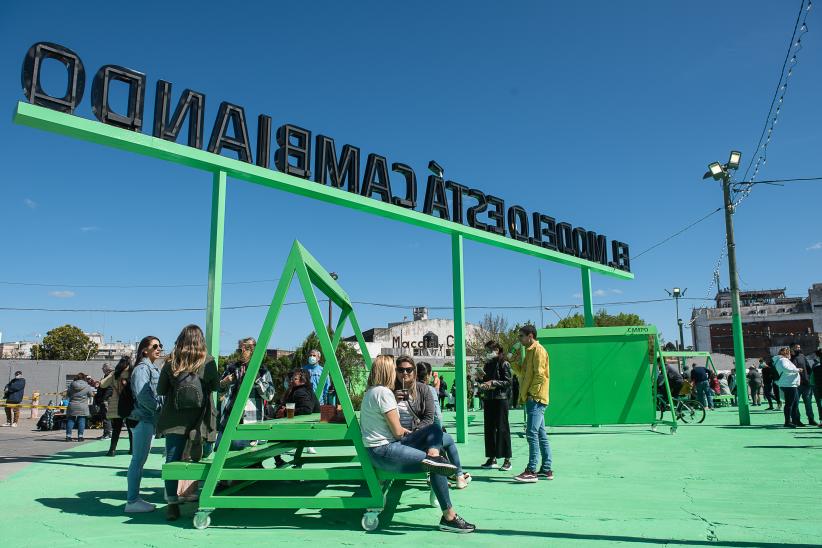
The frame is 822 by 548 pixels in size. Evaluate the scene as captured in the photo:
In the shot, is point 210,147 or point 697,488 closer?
point 697,488

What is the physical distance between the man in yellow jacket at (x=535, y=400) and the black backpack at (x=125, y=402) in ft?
16.9

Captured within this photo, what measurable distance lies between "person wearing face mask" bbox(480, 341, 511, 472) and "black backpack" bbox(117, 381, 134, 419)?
4.69m

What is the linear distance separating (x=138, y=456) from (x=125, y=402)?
2.98m

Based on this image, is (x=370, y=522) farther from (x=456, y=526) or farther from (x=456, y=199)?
(x=456, y=199)

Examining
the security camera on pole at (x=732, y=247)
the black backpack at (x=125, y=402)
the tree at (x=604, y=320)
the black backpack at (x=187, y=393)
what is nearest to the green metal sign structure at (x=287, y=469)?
the black backpack at (x=187, y=393)

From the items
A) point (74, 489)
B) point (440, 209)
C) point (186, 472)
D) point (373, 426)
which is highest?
point (440, 209)

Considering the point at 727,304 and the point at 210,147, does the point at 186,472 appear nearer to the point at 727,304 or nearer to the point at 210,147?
the point at 210,147

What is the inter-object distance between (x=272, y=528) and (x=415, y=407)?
162 cm

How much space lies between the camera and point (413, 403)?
5500 mm

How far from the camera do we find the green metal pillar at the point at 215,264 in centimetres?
742

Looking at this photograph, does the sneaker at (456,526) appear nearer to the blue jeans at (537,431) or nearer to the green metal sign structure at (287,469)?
the green metal sign structure at (287,469)

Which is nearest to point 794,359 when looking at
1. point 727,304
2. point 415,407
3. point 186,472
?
point 415,407

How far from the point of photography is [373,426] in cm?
481

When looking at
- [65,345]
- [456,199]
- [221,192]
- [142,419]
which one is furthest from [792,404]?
[65,345]
